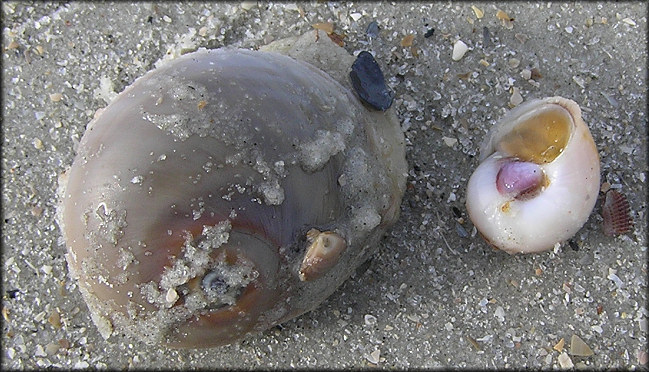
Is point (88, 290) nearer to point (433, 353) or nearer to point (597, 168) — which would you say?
point (433, 353)

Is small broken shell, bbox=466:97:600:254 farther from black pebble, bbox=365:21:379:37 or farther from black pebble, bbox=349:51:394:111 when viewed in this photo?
black pebble, bbox=365:21:379:37

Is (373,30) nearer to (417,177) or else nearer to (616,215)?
(417,177)

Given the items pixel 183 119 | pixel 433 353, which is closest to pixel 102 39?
pixel 183 119

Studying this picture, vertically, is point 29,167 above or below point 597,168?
below

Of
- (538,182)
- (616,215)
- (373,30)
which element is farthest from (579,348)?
(373,30)

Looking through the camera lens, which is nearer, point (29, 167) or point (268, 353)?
point (268, 353)

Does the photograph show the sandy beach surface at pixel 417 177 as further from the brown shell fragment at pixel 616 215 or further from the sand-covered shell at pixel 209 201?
the sand-covered shell at pixel 209 201
